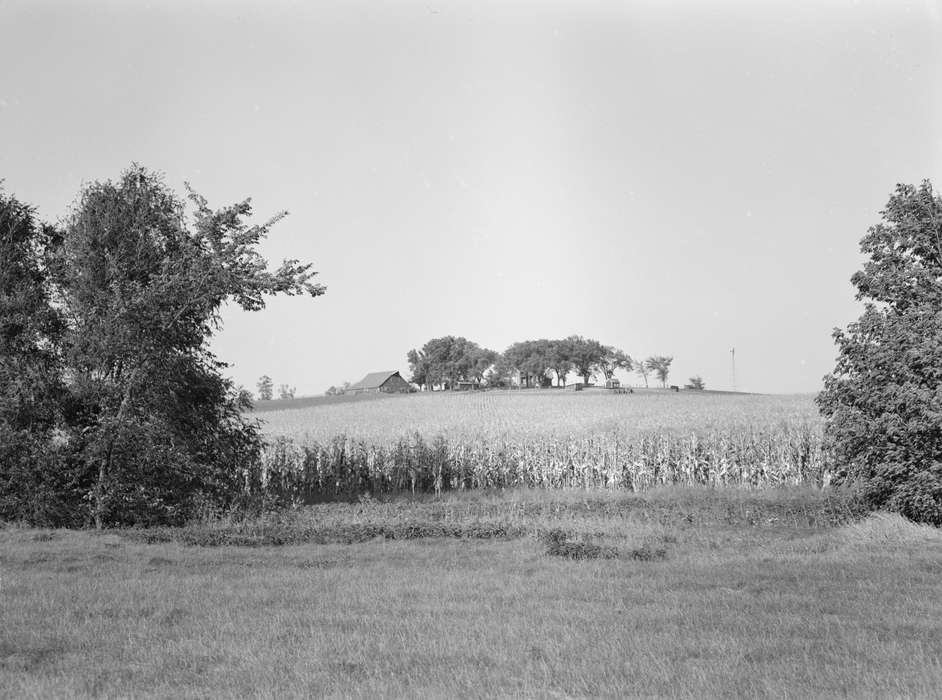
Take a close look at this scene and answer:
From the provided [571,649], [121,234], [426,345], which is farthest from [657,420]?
[426,345]

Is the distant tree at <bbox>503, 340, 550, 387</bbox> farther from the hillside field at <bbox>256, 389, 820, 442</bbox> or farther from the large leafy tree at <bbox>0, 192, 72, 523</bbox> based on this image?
the large leafy tree at <bbox>0, 192, 72, 523</bbox>

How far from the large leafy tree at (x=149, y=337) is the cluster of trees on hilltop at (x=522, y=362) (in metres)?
104

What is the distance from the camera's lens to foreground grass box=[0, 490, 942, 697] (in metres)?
6.63

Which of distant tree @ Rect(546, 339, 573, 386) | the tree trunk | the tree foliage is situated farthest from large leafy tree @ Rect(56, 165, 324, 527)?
the tree foliage

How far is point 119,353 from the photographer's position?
715 inches

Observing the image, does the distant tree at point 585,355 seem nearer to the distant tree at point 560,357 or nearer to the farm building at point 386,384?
the distant tree at point 560,357

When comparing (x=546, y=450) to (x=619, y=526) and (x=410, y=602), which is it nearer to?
(x=619, y=526)

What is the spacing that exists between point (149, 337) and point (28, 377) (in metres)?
2.67

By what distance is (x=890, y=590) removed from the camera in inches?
387

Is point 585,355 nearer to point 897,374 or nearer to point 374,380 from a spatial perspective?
point 374,380

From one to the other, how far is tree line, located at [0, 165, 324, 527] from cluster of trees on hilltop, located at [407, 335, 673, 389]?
342ft

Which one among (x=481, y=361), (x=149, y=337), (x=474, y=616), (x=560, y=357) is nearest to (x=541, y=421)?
(x=149, y=337)

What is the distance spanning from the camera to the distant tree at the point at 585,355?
122625 mm

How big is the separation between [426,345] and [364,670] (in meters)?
138
